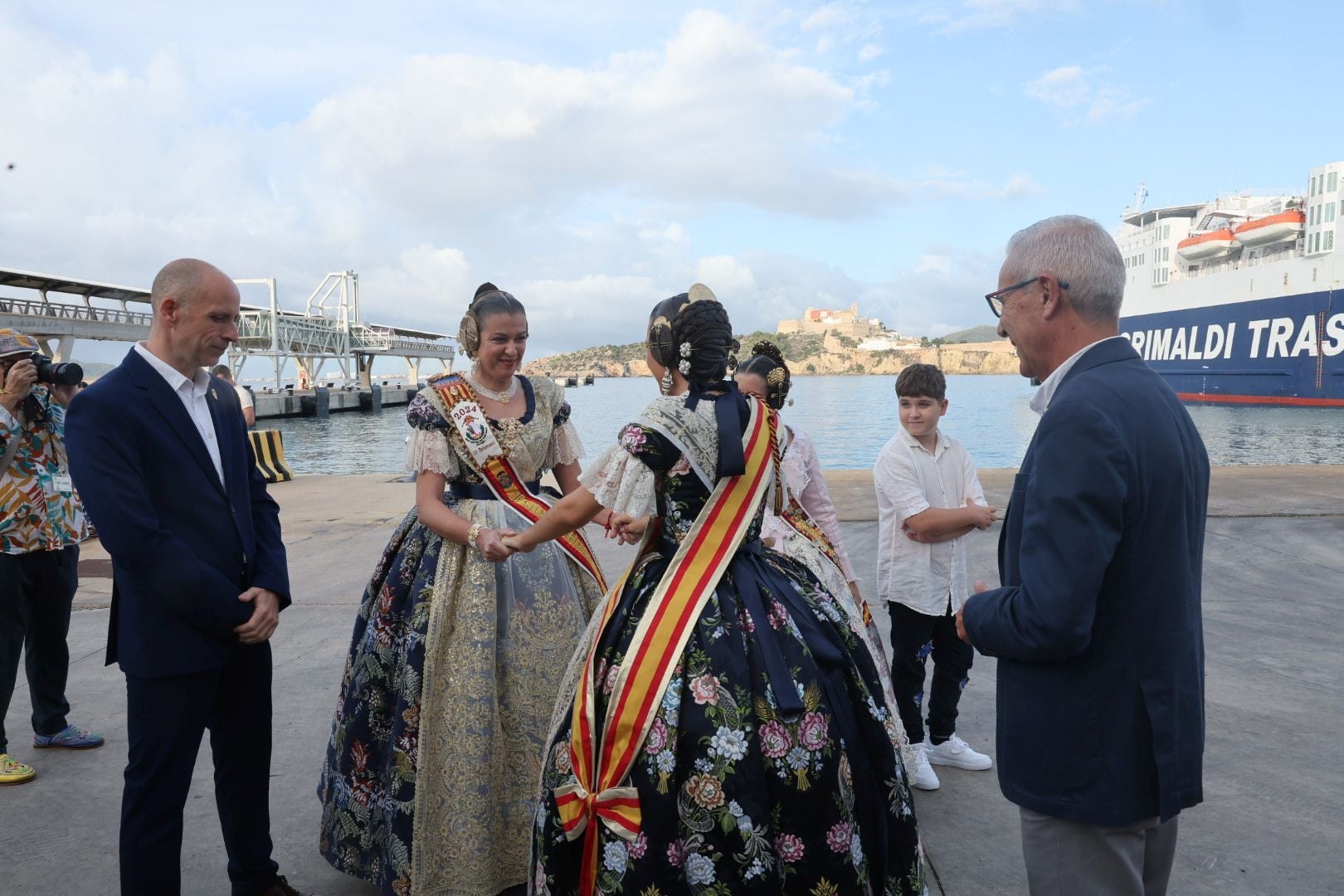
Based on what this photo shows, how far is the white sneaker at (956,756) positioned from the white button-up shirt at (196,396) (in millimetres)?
2891

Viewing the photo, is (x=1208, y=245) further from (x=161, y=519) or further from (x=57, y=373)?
(x=161, y=519)

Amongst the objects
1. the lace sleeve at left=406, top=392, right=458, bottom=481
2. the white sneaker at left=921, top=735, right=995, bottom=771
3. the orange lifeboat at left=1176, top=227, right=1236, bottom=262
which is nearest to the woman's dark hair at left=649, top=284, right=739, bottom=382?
the lace sleeve at left=406, top=392, right=458, bottom=481

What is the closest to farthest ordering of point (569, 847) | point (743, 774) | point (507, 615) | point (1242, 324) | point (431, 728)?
point (743, 774)
point (569, 847)
point (431, 728)
point (507, 615)
point (1242, 324)

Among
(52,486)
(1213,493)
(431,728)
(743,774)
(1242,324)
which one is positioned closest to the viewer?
(743,774)

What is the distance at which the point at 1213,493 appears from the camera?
9.36 metres

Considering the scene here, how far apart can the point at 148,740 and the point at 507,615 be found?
1.03 metres

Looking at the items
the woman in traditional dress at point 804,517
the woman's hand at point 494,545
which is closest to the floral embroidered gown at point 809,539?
the woman in traditional dress at point 804,517

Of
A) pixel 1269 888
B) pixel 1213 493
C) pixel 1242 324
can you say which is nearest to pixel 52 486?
pixel 1269 888

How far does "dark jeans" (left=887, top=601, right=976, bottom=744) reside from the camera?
3447 millimetres

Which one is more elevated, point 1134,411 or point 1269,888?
point 1134,411

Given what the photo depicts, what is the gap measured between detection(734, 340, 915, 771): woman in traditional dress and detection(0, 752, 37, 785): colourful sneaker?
3.16 meters

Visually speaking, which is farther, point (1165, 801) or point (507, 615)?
point (507, 615)

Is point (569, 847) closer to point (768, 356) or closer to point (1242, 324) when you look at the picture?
point (768, 356)

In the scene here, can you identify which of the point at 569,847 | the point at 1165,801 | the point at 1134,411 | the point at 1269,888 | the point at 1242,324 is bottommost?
the point at 1269,888
